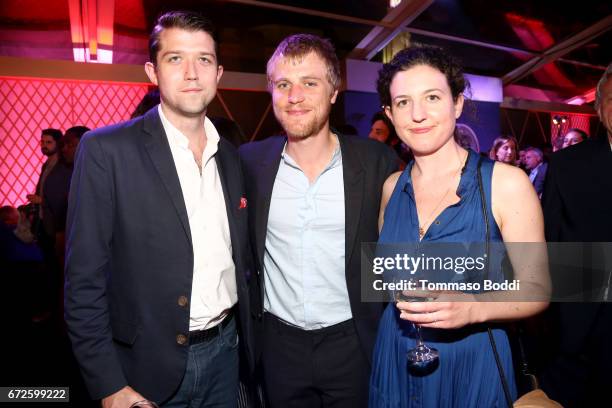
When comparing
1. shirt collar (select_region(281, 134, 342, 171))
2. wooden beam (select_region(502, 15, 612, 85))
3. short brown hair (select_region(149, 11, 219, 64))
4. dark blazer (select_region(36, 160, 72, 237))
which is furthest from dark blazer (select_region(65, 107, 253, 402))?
wooden beam (select_region(502, 15, 612, 85))

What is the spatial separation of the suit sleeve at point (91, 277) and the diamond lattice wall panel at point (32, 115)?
6.03 metres

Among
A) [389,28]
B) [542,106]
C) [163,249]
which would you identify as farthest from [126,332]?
[542,106]

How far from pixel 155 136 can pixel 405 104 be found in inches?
38.9

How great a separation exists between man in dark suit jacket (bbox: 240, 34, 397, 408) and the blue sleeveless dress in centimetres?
24

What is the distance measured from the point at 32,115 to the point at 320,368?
21.9ft

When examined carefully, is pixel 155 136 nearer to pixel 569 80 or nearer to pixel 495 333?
pixel 495 333

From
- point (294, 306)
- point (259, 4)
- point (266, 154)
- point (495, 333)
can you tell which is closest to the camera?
point (495, 333)

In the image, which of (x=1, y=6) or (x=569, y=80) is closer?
(x=1, y=6)

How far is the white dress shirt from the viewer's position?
1.62 meters

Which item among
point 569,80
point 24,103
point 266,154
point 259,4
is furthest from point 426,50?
point 569,80

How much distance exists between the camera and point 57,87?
6.50 metres

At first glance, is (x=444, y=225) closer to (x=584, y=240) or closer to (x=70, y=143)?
(x=584, y=240)

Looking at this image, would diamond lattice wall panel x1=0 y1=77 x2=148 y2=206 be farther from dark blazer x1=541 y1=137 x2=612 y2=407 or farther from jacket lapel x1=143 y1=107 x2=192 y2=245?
dark blazer x1=541 y1=137 x2=612 y2=407

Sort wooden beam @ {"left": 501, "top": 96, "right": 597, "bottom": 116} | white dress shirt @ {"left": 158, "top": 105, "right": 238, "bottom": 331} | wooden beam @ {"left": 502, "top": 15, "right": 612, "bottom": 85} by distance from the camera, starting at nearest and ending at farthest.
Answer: white dress shirt @ {"left": 158, "top": 105, "right": 238, "bottom": 331}
wooden beam @ {"left": 502, "top": 15, "right": 612, "bottom": 85}
wooden beam @ {"left": 501, "top": 96, "right": 597, "bottom": 116}
